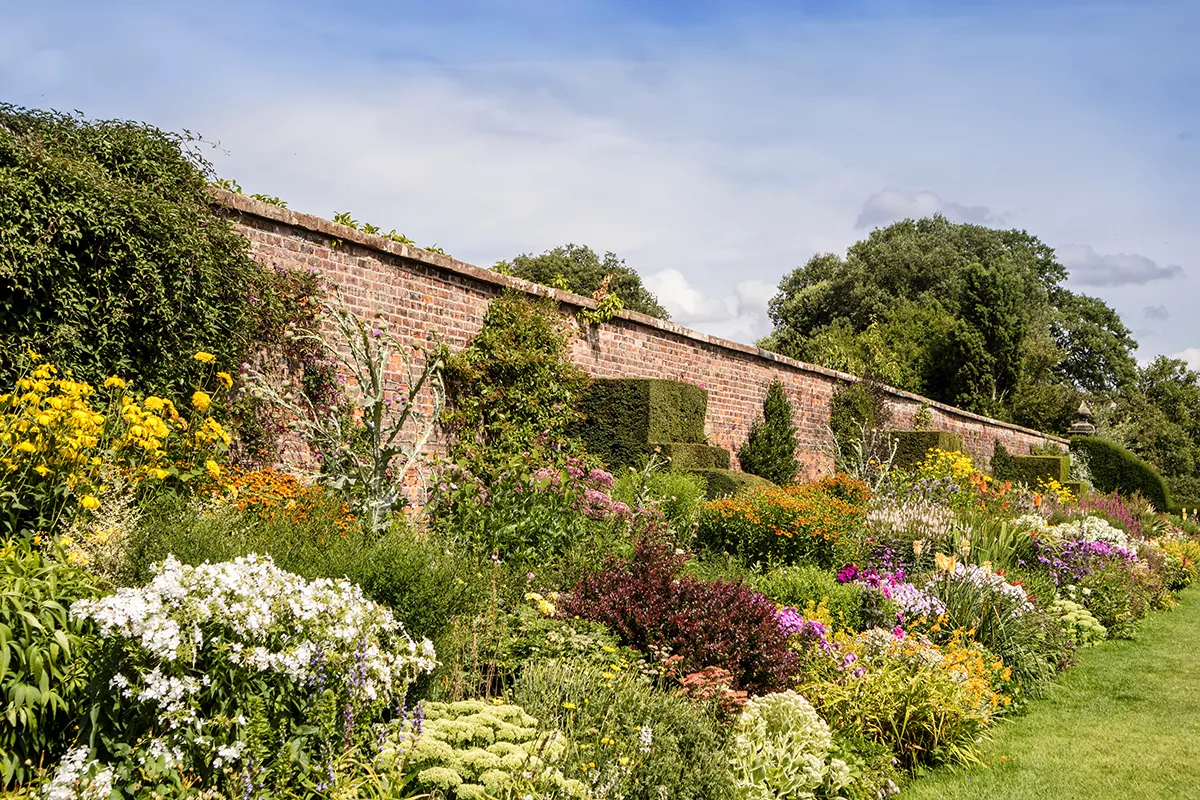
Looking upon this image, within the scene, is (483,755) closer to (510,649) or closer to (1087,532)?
(510,649)

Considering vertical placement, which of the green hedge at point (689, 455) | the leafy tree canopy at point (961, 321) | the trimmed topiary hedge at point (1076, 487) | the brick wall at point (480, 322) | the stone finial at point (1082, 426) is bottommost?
the green hedge at point (689, 455)

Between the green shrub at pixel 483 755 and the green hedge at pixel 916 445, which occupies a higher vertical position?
the green hedge at pixel 916 445

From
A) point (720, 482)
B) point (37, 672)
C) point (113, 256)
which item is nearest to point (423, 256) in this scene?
point (113, 256)

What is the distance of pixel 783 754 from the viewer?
4.12m

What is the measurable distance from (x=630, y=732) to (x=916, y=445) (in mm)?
15597

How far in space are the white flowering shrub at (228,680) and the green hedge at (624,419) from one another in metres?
7.56

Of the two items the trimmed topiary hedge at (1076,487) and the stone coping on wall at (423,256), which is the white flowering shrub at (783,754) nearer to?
the stone coping on wall at (423,256)

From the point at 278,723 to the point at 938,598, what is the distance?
16.4 feet

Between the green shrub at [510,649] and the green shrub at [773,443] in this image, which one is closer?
the green shrub at [510,649]

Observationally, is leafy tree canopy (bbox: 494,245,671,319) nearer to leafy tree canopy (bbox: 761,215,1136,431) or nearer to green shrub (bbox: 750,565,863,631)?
leafy tree canopy (bbox: 761,215,1136,431)

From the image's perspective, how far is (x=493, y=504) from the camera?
266 inches

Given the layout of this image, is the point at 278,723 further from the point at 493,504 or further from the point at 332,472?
the point at 332,472

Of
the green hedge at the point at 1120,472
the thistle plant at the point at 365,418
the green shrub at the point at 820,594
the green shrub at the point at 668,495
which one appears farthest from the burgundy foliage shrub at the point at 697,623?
the green hedge at the point at 1120,472

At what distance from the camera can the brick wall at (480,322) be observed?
7.60 m
